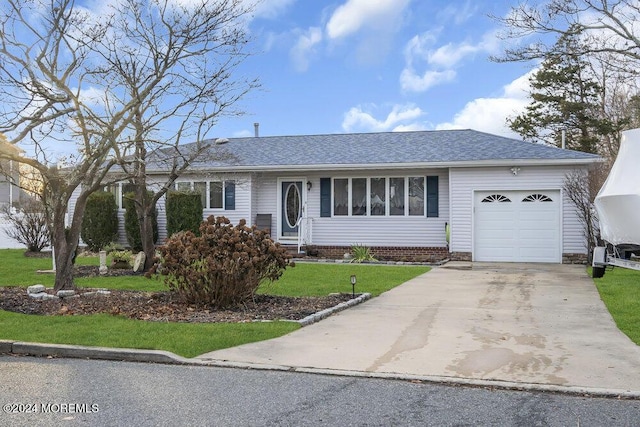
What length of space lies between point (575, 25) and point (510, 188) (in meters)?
4.95

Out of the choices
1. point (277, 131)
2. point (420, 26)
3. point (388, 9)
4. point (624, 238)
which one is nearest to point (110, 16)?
point (388, 9)

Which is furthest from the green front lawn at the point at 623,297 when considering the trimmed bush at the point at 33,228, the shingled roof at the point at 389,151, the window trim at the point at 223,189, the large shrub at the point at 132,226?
the trimmed bush at the point at 33,228

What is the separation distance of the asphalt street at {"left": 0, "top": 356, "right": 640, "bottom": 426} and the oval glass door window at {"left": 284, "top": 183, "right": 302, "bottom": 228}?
48.8 feet

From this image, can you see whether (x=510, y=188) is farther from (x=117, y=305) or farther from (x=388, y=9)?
(x=117, y=305)

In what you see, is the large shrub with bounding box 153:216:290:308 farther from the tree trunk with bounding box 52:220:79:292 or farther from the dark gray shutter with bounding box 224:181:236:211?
the dark gray shutter with bounding box 224:181:236:211

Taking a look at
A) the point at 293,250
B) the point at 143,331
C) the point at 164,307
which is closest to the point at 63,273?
the point at 164,307

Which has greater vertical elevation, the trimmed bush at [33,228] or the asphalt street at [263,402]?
the trimmed bush at [33,228]

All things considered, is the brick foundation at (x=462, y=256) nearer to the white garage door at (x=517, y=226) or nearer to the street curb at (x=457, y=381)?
the white garage door at (x=517, y=226)

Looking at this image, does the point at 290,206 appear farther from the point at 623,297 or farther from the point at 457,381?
the point at 457,381

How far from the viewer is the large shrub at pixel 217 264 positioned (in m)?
9.24

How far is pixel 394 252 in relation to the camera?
1959 cm

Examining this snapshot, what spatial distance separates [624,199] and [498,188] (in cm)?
951

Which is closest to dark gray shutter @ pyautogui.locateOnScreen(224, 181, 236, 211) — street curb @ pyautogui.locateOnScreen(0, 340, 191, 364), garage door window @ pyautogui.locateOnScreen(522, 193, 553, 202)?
garage door window @ pyautogui.locateOnScreen(522, 193, 553, 202)

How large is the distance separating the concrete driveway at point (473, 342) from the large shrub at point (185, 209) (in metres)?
10.8
